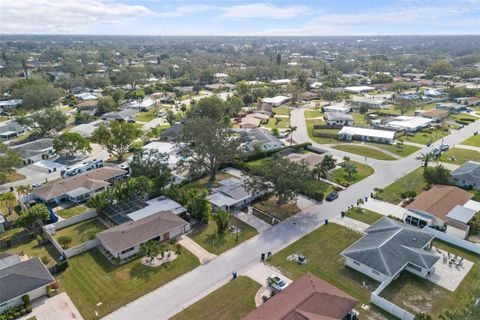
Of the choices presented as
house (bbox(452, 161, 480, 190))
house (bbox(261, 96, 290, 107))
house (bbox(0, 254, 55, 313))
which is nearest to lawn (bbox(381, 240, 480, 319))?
house (bbox(452, 161, 480, 190))

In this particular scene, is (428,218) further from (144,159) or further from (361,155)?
(144,159)

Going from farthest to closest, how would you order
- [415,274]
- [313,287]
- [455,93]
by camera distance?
[455,93], [415,274], [313,287]

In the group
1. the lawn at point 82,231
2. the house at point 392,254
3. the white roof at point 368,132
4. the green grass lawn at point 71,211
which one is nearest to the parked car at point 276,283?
the house at point 392,254

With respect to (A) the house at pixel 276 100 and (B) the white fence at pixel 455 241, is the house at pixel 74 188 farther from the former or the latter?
(A) the house at pixel 276 100

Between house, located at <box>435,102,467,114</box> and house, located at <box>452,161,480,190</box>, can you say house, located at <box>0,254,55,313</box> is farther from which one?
house, located at <box>435,102,467,114</box>

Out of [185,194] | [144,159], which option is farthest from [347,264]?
[144,159]

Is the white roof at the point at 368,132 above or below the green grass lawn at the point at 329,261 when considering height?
above
